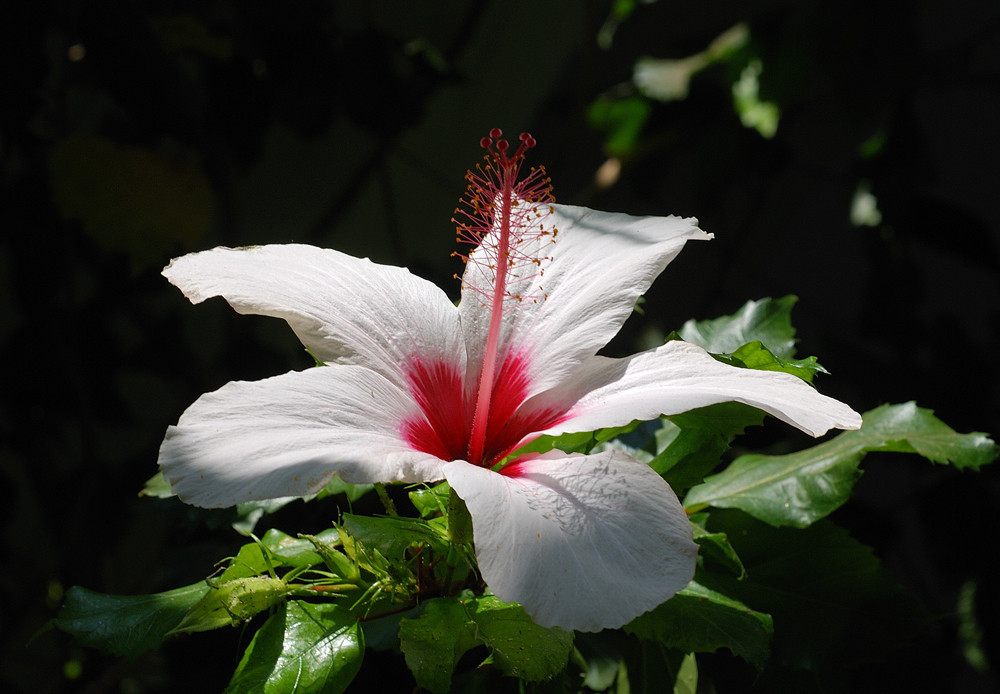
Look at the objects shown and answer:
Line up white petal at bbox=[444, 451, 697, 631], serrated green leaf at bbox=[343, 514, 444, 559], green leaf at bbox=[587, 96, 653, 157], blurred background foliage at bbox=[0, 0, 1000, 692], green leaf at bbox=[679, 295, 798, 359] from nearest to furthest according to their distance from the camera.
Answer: white petal at bbox=[444, 451, 697, 631]
serrated green leaf at bbox=[343, 514, 444, 559]
green leaf at bbox=[679, 295, 798, 359]
blurred background foliage at bbox=[0, 0, 1000, 692]
green leaf at bbox=[587, 96, 653, 157]

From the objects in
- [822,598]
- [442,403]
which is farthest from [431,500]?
[822,598]

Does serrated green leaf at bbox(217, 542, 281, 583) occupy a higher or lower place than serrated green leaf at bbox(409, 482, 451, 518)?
lower

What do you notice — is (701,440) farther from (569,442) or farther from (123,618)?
(123,618)

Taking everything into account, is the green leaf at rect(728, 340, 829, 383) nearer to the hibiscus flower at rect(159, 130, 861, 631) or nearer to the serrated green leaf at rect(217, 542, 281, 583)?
the hibiscus flower at rect(159, 130, 861, 631)

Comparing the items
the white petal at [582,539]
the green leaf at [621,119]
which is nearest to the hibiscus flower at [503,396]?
the white petal at [582,539]

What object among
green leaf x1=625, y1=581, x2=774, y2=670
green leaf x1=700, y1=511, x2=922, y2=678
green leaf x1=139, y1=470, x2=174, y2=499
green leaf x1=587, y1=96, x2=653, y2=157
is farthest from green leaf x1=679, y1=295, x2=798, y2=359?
green leaf x1=587, y1=96, x2=653, y2=157

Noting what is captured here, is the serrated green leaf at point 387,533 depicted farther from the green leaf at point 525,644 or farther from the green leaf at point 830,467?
the green leaf at point 830,467
